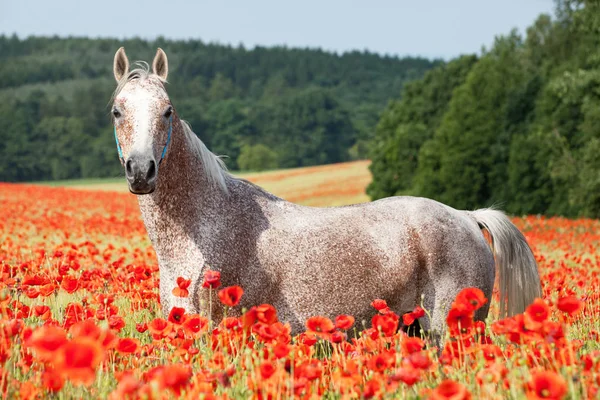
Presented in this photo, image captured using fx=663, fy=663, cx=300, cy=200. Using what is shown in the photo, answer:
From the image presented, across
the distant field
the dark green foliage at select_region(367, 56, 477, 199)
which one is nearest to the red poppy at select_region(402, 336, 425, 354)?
the dark green foliage at select_region(367, 56, 477, 199)

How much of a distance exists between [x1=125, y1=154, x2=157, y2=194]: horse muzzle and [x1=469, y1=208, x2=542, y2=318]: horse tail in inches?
140

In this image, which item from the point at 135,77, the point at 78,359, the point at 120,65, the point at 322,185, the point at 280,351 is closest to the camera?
the point at 78,359

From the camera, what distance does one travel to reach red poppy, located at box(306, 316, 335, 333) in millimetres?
3658

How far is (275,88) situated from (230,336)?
7278 inches

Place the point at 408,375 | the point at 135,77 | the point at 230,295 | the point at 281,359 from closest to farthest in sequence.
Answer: the point at 408,375
the point at 281,359
the point at 230,295
the point at 135,77

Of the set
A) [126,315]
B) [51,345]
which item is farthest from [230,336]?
[126,315]

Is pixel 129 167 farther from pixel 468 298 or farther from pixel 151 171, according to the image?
pixel 468 298

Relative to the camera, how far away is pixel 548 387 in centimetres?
259

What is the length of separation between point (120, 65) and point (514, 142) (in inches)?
1319

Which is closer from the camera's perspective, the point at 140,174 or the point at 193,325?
the point at 193,325

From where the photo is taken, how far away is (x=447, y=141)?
133ft

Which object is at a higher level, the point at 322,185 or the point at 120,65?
the point at 120,65

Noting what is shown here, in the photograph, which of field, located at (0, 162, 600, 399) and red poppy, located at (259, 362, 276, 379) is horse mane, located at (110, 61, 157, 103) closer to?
field, located at (0, 162, 600, 399)

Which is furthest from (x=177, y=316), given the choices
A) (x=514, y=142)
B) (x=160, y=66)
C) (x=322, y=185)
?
(x=322, y=185)
